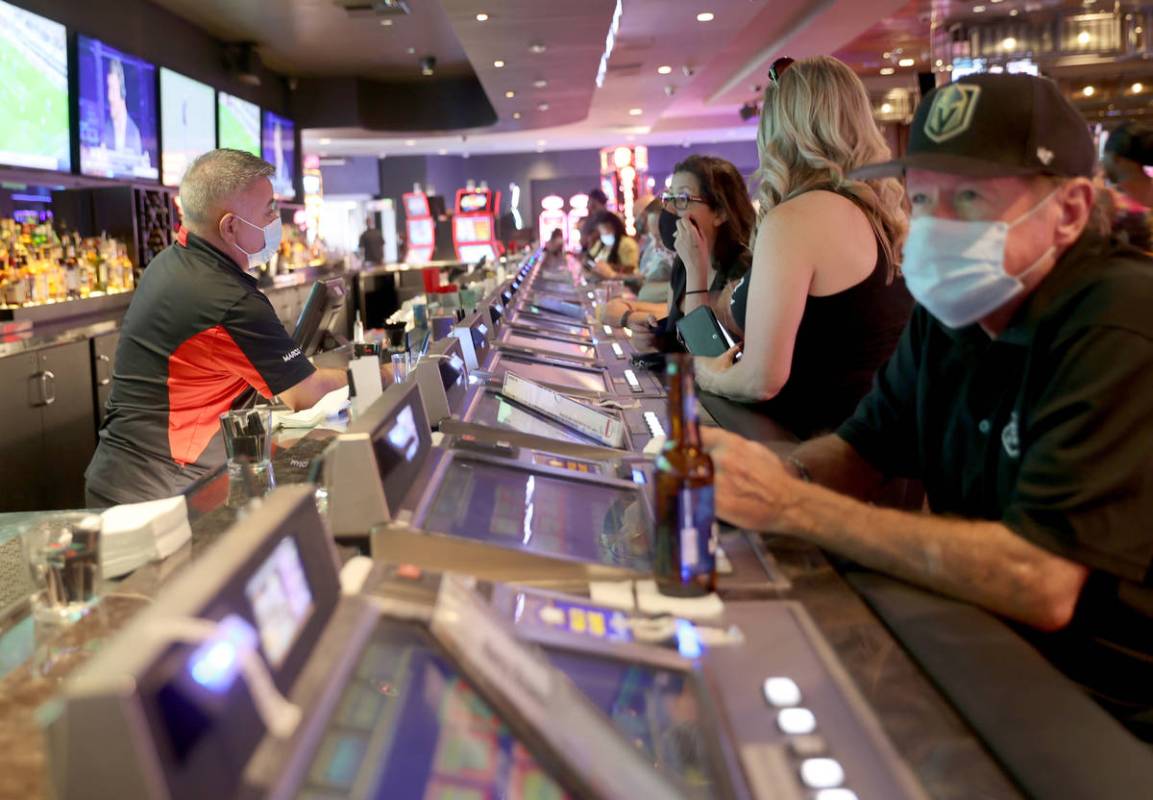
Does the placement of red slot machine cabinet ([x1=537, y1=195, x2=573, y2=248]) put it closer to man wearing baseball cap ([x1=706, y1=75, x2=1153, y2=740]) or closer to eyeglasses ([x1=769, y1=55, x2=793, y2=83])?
eyeglasses ([x1=769, y1=55, x2=793, y2=83])

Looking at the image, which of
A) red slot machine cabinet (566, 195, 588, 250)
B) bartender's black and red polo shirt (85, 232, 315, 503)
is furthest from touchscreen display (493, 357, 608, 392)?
red slot machine cabinet (566, 195, 588, 250)

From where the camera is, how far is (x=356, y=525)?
43.2 inches

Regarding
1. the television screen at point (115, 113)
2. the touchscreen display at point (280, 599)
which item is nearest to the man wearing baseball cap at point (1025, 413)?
the touchscreen display at point (280, 599)

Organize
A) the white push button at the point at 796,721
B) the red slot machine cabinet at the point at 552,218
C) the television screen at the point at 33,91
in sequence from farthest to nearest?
the red slot machine cabinet at the point at 552,218 < the television screen at the point at 33,91 < the white push button at the point at 796,721

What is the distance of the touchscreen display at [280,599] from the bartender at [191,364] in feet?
7.40

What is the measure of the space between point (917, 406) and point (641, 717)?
1.04 meters

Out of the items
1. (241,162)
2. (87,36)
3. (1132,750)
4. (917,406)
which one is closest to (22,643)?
(1132,750)

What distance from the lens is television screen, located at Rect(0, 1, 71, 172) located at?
18.2 ft

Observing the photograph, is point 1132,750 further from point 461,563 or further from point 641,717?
point 461,563

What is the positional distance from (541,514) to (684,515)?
341mm

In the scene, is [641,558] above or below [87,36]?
below

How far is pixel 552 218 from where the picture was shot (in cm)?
2617

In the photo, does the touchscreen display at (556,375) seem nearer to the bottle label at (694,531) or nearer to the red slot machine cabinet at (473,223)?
the bottle label at (694,531)

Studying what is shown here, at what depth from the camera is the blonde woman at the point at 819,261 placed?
7.94 ft
